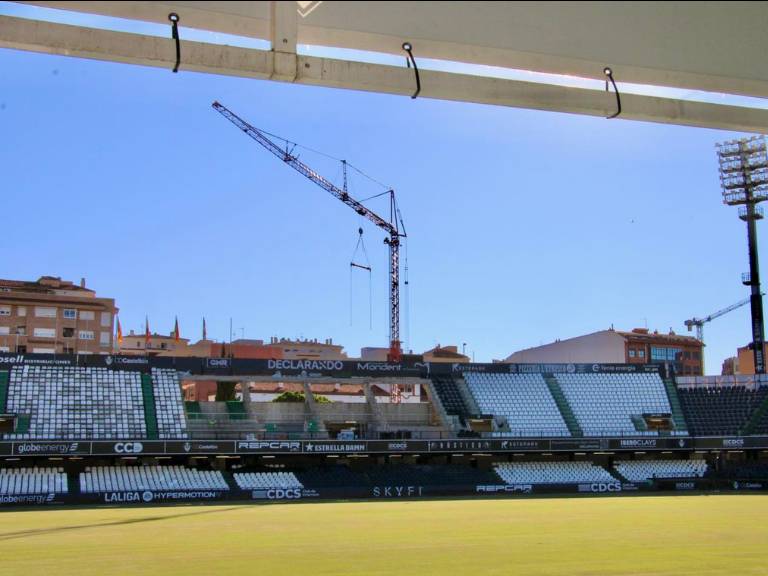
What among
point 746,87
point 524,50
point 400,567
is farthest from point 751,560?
point 524,50

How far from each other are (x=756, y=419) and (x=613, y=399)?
27.5 feet

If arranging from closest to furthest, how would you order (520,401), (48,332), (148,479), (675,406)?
(148,479), (520,401), (675,406), (48,332)

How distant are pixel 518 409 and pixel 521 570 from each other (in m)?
32.4

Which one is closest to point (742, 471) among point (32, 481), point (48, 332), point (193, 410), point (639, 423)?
point (639, 423)

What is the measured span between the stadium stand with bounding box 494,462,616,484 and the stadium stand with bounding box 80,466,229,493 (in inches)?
615

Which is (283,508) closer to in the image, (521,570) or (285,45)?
(521,570)

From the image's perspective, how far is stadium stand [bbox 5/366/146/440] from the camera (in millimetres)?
40594

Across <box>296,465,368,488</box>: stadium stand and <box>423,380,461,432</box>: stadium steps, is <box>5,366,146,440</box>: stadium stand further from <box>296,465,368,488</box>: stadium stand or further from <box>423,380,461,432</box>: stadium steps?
<box>423,380,461,432</box>: stadium steps

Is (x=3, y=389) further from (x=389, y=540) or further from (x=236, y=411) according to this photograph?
(x=389, y=540)

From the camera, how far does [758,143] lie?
58.3 metres

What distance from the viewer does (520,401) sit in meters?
50.3

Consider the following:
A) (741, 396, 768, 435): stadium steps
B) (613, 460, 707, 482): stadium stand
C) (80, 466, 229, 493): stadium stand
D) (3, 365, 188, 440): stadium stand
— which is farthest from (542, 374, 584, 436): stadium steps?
(3, 365, 188, 440): stadium stand

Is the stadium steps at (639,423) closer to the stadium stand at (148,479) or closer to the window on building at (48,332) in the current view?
the stadium stand at (148,479)

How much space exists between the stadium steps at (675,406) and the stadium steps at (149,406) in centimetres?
3103
